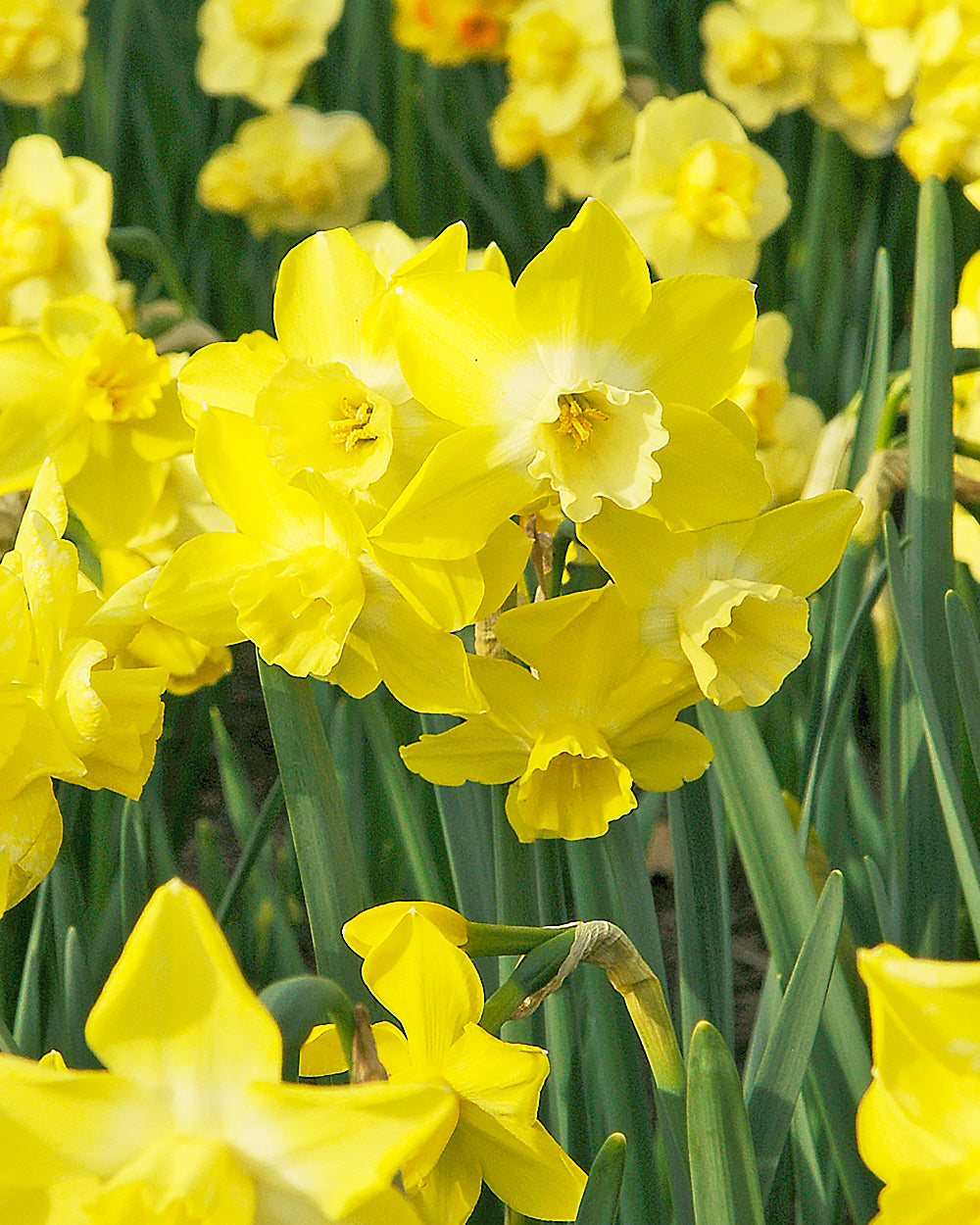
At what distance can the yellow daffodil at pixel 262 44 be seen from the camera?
7.18 ft

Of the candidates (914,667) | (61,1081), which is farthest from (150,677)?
(914,667)

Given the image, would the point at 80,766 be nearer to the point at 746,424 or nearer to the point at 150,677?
the point at 150,677

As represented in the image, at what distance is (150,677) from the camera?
64 centimetres

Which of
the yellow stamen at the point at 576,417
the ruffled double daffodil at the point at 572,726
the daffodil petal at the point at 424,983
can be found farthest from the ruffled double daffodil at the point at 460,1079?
the yellow stamen at the point at 576,417

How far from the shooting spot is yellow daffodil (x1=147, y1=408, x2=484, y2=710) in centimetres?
61

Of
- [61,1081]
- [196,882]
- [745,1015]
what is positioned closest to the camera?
[61,1081]

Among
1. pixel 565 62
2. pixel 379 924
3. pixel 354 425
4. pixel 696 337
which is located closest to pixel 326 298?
pixel 354 425

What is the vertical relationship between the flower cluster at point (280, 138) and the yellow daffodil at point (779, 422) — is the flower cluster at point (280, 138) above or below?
above

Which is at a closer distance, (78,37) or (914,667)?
(914,667)

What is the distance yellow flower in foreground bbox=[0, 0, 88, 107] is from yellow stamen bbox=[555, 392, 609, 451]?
5.84ft

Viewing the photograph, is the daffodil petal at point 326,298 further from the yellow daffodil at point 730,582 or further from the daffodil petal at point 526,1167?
the daffodil petal at point 526,1167

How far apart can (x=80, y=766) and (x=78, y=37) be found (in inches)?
73.1

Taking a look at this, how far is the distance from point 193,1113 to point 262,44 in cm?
210

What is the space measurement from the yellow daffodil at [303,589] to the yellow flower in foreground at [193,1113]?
18cm
